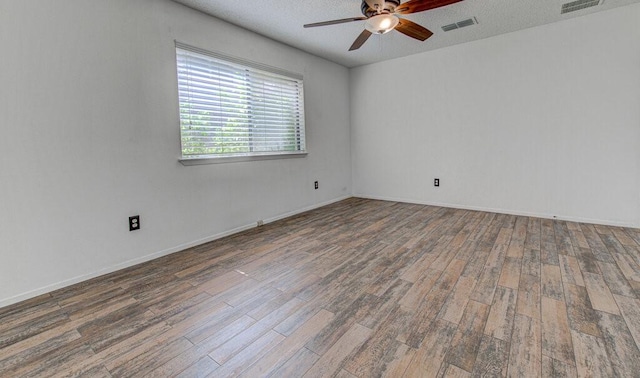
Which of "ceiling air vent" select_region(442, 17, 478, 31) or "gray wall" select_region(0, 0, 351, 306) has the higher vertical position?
"ceiling air vent" select_region(442, 17, 478, 31)

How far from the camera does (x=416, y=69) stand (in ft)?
14.9

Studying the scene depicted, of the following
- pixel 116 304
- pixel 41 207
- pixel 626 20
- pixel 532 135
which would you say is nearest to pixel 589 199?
pixel 532 135

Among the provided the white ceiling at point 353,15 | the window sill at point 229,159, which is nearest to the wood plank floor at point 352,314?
the window sill at point 229,159

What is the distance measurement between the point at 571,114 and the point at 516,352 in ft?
11.1

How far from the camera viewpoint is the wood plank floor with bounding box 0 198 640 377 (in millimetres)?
1347

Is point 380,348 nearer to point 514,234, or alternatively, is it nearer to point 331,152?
point 514,234

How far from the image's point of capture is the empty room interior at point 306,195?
1509mm

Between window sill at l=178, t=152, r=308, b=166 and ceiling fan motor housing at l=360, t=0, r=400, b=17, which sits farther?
window sill at l=178, t=152, r=308, b=166

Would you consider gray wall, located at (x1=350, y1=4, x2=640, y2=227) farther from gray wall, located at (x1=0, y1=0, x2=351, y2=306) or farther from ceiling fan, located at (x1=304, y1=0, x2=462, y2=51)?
gray wall, located at (x1=0, y1=0, x2=351, y2=306)

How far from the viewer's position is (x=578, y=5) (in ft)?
9.95

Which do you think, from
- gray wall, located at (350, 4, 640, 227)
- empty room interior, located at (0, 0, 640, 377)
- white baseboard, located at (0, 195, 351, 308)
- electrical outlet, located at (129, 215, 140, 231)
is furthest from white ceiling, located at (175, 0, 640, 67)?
white baseboard, located at (0, 195, 351, 308)

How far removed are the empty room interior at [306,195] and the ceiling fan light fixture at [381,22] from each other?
18mm

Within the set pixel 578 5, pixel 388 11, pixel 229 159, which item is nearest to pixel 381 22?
pixel 388 11

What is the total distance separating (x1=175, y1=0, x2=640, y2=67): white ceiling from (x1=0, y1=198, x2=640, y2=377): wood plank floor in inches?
93.1
